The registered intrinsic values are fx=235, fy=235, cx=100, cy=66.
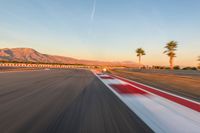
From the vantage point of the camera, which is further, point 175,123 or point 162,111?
point 162,111

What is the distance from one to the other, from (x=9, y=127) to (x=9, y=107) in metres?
2.45

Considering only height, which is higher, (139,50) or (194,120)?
(139,50)

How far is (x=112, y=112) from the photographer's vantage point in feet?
22.6

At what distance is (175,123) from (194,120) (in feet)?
2.44

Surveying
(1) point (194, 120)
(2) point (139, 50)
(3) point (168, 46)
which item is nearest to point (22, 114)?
(1) point (194, 120)

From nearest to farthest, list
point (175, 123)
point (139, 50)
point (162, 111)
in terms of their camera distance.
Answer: point (175, 123) < point (162, 111) < point (139, 50)

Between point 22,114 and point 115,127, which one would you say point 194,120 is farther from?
point 22,114

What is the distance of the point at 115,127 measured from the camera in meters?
5.18

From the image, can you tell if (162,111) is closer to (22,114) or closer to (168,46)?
(22,114)

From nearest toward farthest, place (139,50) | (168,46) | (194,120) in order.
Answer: (194,120)
(168,46)
(139,50)

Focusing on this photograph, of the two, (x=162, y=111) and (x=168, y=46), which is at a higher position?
(x=168, y=46)

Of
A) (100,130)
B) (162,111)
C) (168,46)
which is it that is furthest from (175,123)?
(168,46)

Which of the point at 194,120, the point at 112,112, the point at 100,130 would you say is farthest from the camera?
the point at 112,112

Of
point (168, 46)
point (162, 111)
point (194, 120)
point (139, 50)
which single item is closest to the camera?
point (194, 120)
